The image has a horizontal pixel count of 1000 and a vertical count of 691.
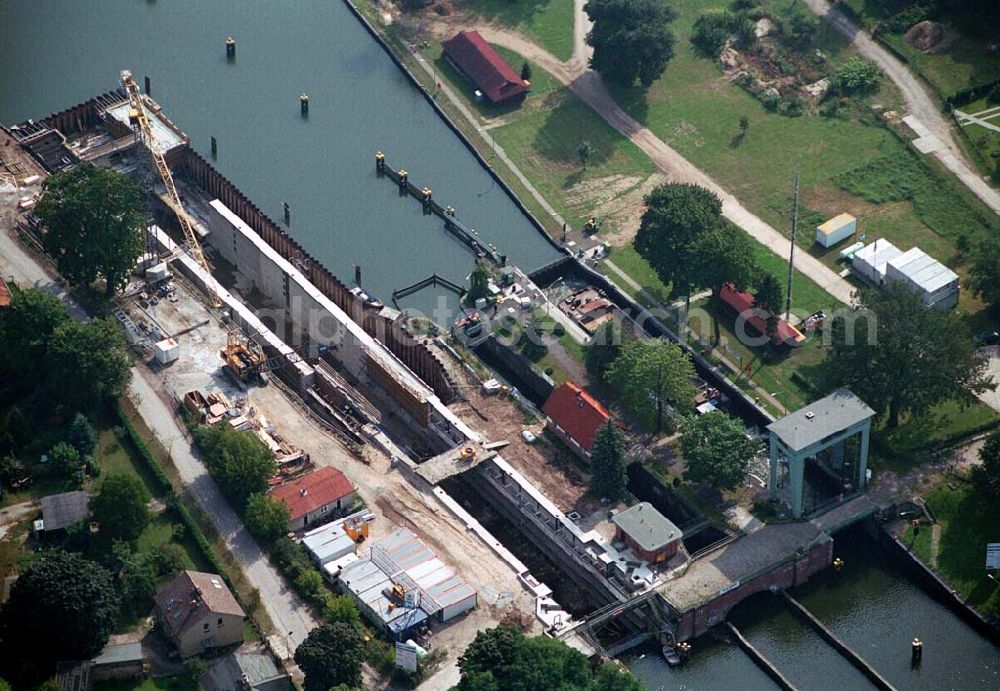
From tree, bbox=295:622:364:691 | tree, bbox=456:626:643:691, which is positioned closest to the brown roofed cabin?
tree, bbox=295:622:364:691

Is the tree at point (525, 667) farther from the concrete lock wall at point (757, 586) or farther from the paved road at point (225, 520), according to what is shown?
the paved road at point (225, 520)

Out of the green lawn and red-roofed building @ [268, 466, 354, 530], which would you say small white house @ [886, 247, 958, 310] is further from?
red-roofed building @ [268, 466, 354, 530]

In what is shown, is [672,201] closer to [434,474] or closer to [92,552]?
[434,474]

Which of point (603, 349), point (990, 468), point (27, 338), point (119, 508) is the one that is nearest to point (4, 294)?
point (27, 338)

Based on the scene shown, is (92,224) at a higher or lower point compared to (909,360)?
higher

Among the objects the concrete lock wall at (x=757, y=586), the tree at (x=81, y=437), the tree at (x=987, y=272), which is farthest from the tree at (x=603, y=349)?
the tree at (x=81, y=437)

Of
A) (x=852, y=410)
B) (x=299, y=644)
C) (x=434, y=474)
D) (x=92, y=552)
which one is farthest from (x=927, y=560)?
(x=92, y=552)

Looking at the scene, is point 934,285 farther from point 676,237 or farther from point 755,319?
point 676,237
